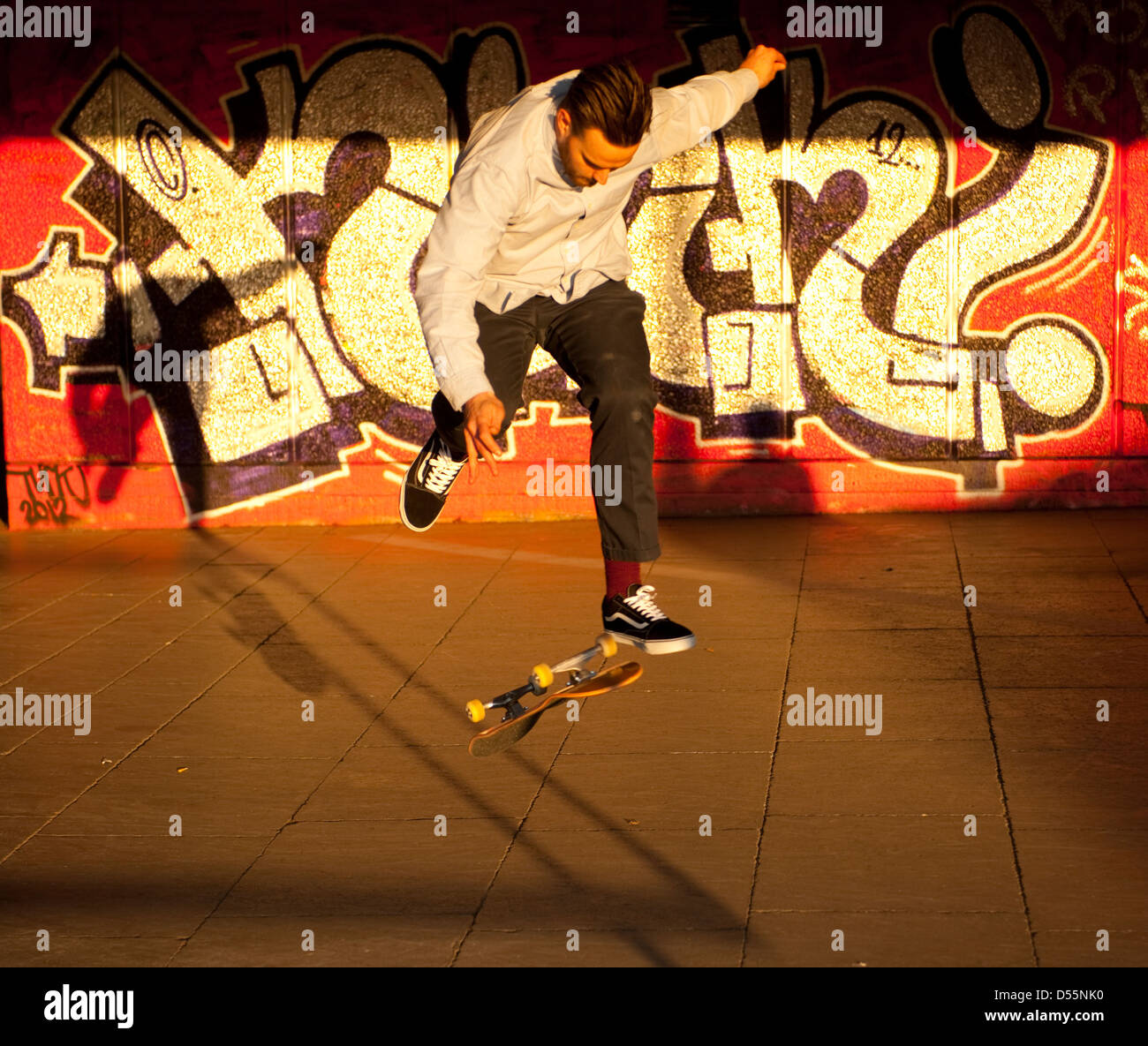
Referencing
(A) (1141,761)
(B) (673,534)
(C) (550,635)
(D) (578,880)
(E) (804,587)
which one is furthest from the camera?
(B) (673,534)

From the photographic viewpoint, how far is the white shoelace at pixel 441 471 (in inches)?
245

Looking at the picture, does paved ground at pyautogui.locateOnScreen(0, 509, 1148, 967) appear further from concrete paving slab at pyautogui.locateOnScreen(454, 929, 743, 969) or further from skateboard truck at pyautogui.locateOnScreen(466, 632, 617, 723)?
skateboard truck at pyautogui.locateOnScreen(466, 632, 617, 723)

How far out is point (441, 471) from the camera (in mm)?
6238

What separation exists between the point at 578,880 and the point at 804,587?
423cm

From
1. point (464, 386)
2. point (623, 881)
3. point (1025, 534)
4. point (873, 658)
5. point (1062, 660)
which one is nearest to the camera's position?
point (623, 881)

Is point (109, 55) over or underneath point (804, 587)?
over

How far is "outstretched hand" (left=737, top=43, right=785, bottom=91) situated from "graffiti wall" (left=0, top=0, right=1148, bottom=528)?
457 centimetres

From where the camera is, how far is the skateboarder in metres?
5.30

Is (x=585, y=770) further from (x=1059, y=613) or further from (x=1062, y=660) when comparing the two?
(x=1059, y=613)

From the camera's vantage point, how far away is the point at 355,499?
1109cm

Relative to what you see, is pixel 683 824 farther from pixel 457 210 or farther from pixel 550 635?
pixel 550 635

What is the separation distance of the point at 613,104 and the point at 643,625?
1.80 meters

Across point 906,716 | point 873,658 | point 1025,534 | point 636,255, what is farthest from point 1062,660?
point 636,255
